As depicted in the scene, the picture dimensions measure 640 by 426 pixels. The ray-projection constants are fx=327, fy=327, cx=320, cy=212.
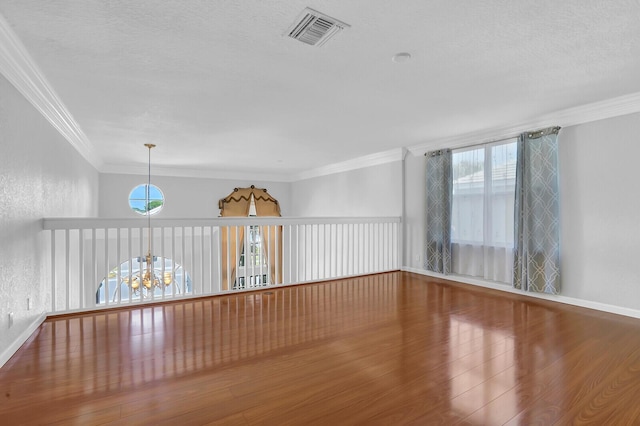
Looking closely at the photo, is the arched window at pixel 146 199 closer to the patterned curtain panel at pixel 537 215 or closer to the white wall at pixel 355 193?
the white wall at pixel 355 193

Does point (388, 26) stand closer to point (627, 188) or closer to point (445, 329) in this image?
point (445, 329)

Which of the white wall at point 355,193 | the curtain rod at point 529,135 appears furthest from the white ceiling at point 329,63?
the white wall at point 355,193

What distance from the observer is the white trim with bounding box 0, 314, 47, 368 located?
214cm

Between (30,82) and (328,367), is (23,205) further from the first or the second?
(328,367)

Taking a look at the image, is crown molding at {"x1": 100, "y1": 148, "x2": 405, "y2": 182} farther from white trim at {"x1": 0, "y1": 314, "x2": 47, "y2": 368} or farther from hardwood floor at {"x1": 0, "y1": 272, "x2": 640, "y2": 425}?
white trim at {"x1": 0, "y1": 314, "x2": 47, "y2": 368}

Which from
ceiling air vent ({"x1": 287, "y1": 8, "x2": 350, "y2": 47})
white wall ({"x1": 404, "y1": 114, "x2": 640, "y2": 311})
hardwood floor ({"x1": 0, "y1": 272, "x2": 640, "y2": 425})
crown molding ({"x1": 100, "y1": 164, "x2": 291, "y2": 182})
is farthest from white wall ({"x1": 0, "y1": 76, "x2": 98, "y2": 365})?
white wall ({"x1": 404, "y1": 114, "x2": 640, "y2": 311})

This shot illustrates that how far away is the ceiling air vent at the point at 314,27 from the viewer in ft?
6.27

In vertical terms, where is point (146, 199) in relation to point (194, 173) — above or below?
below

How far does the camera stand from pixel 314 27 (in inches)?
79.7

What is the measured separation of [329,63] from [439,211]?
10.7ft

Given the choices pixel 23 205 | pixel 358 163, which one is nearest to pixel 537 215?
pixel 358 163

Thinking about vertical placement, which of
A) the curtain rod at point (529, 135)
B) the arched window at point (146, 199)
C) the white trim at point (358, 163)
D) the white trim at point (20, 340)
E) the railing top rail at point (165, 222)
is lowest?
the white trim at point (20, 340)

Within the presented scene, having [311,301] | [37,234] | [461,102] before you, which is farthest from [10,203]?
[461,102]

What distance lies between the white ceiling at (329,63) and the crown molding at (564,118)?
0.32 feet
